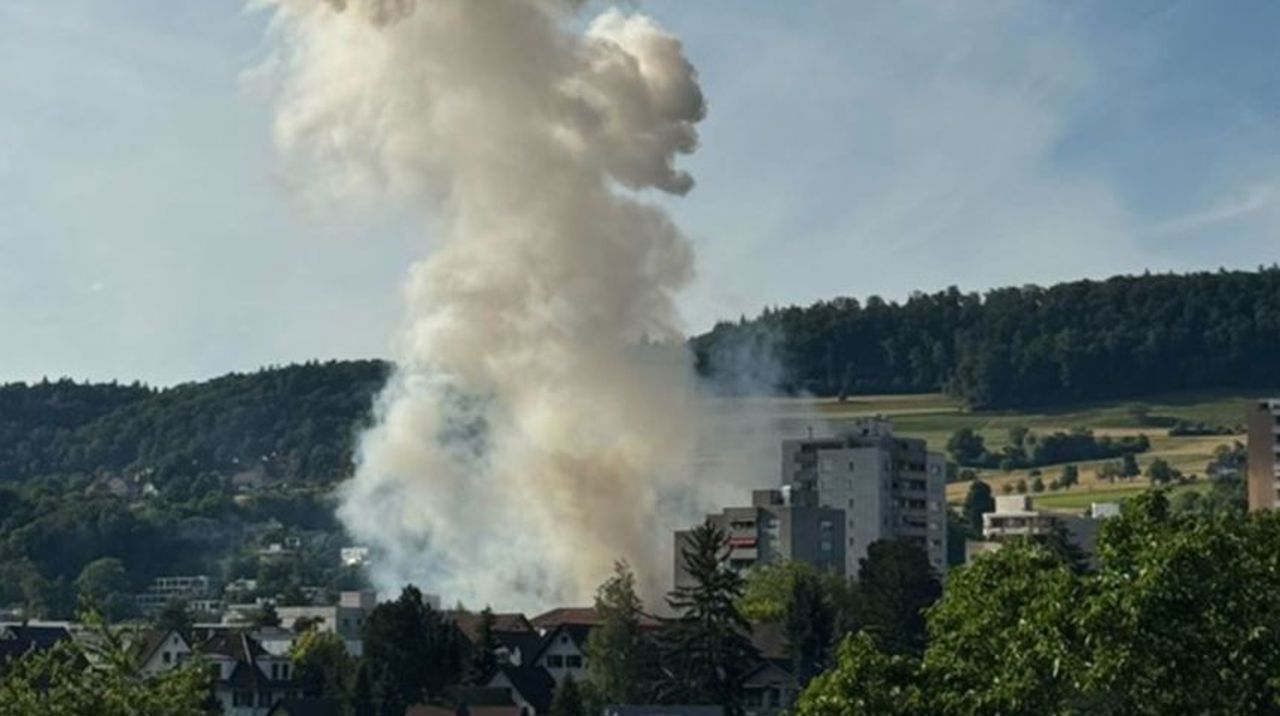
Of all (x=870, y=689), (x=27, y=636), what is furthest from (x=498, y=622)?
(x=870, y=689)

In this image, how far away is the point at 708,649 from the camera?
117438 mm

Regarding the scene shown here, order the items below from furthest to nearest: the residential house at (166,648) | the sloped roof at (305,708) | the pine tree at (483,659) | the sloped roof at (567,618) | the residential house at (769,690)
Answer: the sloped roof at (567,618) → the residential house at (166,648) → the pine tree at (483,659) → the residential house at (769,690) → the sloped roof at (305,708)

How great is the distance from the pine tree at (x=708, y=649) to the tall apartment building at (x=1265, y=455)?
84.4 metres

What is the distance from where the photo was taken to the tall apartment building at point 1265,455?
195 m

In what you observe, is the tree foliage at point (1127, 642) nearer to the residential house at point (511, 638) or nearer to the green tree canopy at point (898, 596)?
the green tree canopy at point (898, 596)

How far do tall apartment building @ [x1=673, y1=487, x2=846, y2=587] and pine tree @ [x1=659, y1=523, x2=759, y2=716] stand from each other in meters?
57.8

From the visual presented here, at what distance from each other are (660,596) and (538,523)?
2075 cm

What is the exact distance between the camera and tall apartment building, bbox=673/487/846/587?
18162 cm

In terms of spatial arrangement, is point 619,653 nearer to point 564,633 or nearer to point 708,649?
point 708,649

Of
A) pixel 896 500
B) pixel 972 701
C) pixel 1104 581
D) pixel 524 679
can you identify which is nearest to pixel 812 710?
pixel 972 701

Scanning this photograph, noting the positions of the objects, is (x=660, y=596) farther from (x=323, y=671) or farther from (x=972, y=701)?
(x=972, y=701)

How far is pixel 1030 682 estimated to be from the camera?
173 feet

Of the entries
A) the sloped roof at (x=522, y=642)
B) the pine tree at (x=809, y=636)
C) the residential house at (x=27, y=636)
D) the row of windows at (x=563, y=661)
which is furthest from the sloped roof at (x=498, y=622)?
the residential house at (x=27, y=636)

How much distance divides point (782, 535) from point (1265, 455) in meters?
42.4
